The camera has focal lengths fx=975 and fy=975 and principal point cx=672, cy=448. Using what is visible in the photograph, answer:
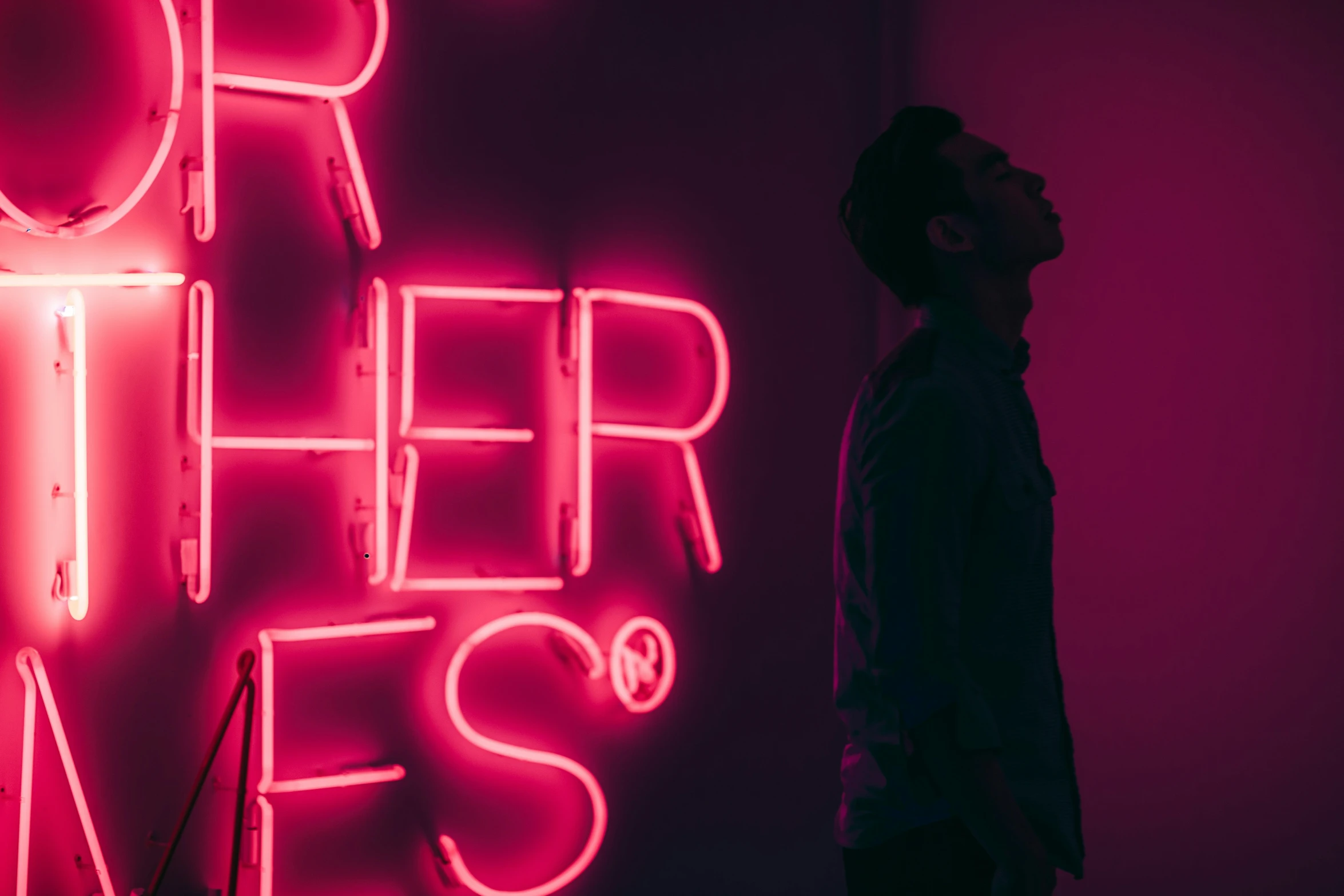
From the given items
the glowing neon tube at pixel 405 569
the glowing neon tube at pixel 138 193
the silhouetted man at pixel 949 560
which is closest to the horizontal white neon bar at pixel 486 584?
the glowing neon tube at pixel 405 569

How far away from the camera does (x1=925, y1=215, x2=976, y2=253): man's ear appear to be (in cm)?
145

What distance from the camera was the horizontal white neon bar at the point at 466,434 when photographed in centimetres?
251

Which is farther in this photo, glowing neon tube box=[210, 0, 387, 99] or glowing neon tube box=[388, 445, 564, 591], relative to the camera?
glowing neon tube box=[388, 445, 564, 591]

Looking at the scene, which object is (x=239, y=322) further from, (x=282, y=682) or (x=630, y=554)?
(x=630, y=554)

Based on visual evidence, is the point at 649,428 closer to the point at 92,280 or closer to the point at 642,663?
the point at 642,663

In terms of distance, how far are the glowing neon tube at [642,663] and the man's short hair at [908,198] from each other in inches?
59.8

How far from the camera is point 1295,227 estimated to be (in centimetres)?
229

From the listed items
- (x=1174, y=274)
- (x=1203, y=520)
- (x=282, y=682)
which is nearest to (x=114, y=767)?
(x=282, y=682)

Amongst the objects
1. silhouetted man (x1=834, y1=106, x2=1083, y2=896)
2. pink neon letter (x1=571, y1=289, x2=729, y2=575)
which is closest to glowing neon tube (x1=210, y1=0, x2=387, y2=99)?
pink neon letter (x1=571, y1=289, x2=729, y2=575)

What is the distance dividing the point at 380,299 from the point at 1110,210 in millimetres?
1962

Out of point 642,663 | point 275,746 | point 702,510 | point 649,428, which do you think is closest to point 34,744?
point 275,746

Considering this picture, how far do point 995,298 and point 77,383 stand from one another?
1981 mm

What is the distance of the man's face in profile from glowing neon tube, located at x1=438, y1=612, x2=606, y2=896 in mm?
1603

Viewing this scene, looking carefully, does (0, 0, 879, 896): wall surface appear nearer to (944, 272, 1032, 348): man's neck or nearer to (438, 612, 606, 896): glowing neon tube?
(438, 612, 606, 896): glowing neon tube
